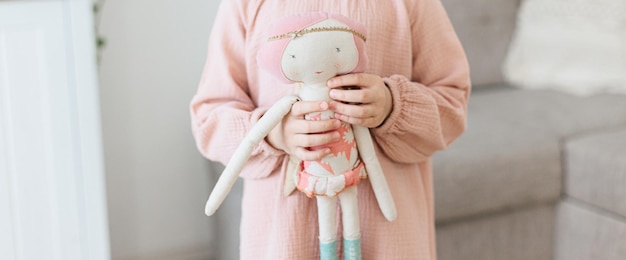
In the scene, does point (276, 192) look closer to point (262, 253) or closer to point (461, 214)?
point (262, 253)

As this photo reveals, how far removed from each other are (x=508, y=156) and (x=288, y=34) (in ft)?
3.48

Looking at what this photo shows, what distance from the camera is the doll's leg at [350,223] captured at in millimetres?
961

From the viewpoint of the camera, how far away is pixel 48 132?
4.98 ft

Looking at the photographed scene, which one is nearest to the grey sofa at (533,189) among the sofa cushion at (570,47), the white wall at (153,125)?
the sofa cushion at (570,47)

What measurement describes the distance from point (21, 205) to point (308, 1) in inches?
31.8

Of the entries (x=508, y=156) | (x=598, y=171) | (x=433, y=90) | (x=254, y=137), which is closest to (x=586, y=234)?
(x=598, y=171)

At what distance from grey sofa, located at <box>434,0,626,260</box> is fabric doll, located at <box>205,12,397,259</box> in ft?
2.57

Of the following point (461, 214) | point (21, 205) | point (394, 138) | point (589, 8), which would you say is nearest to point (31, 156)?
point (21, 205)

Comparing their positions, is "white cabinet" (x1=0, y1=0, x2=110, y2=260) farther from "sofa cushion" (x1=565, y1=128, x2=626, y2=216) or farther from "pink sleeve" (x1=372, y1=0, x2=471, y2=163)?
"sofa cushion" (x1=565, y1=128, x2=626, y2=216)

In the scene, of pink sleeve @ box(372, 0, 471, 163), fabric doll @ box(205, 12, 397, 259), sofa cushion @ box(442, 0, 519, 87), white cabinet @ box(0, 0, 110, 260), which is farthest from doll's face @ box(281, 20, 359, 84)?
sofa cushion @ box(442, 0, 519, 87)

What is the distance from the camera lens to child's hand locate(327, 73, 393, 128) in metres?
0.91

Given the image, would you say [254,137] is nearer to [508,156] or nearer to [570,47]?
[508,156]

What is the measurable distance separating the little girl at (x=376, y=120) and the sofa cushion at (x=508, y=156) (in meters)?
0.63

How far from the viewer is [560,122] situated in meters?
2.01
